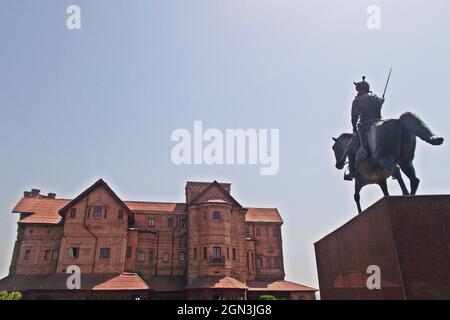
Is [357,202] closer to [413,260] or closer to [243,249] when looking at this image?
[413,260]

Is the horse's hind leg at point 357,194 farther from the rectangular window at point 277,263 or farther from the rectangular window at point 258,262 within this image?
the rectangular window at point 277,263

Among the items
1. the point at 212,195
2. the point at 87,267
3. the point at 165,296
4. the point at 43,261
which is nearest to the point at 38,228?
the point at 43,261

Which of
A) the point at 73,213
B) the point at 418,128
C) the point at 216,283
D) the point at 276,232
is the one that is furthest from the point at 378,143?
the point at 276,232

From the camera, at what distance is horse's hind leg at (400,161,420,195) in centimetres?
750

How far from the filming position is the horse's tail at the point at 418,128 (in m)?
6.47

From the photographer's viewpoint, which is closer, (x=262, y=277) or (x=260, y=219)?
(x=262, y=277)

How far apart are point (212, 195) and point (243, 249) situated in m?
7.18

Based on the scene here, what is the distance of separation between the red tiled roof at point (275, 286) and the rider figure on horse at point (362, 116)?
95.2 feet

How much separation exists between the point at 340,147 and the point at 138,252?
31.9 meters

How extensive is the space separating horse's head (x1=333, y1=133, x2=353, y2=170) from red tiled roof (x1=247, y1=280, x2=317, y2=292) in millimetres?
27675

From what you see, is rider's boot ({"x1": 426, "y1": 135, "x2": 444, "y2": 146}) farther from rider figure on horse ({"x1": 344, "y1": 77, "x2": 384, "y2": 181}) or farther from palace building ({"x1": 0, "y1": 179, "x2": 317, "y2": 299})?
palace building ({"x1": 0, "y1": 179, "x2": 317, "y2": 299})

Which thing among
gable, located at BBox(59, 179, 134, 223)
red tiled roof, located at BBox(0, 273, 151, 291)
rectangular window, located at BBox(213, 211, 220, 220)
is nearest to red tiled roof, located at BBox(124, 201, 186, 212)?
gable, located at BBox(59, 179, 134, 223)

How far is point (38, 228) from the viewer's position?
3634 cm
